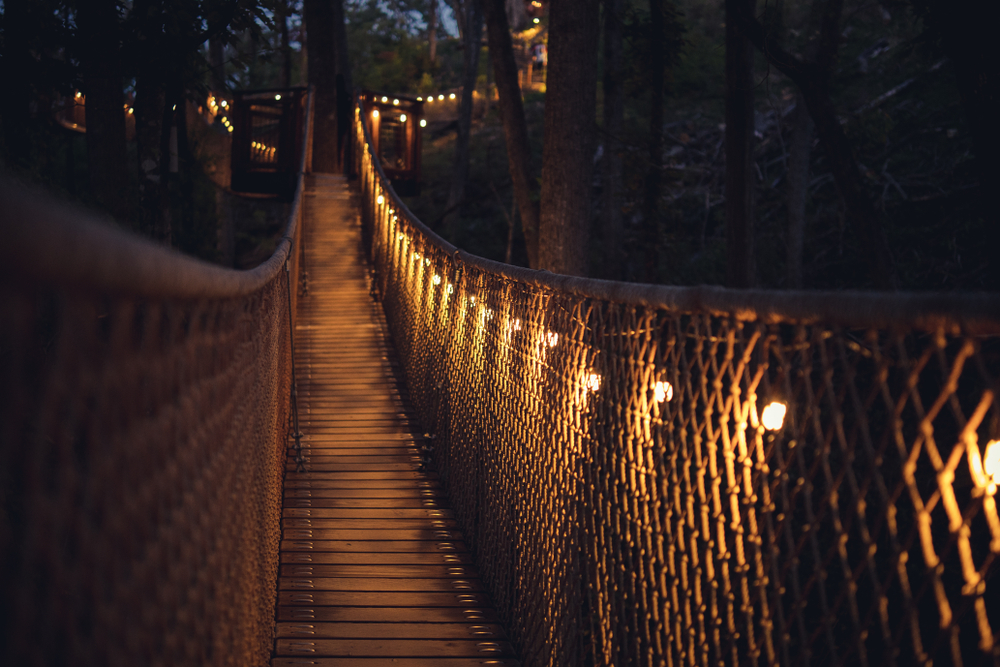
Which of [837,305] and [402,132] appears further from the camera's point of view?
[402,132]

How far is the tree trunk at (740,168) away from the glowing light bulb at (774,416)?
5.00 m

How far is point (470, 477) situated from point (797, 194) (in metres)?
8.03

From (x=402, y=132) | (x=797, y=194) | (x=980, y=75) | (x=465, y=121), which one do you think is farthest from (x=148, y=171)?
(x=465, y=121)

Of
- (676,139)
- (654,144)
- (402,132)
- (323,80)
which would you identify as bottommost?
(654,144)

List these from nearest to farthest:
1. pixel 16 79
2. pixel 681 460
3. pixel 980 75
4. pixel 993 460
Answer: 1. pixel 993 460
2. pixel 681 460
3. pixel 980 75
4. pixel 16 79

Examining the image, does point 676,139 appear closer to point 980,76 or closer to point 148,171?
point 980,76

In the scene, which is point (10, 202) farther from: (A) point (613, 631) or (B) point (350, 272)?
(B) point (350, 272)

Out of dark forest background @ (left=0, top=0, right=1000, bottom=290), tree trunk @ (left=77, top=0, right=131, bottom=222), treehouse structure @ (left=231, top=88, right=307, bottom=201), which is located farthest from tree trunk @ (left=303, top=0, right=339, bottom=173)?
tree trunk @ (left=77, top=0, right=131, bottom=222)

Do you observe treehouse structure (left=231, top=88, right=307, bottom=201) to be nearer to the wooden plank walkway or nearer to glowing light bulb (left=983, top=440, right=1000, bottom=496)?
the wooden plank walkway

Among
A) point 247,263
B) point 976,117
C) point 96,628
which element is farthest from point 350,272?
point 247,263

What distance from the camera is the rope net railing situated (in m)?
0.81

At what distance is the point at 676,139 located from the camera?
33.1 ft

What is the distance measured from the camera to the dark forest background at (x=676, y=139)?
4863mm

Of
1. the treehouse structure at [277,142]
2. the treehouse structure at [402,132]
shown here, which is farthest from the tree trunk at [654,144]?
the treehouse structure at [277,142]
